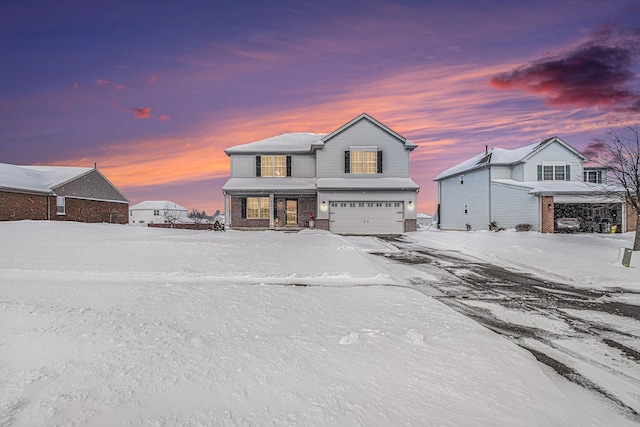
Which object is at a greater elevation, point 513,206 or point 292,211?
point 513,206

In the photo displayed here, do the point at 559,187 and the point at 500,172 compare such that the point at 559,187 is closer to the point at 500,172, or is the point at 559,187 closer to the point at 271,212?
the point at 500,172

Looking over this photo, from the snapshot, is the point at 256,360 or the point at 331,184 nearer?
the point at 256,360

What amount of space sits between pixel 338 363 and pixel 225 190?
2031 cm

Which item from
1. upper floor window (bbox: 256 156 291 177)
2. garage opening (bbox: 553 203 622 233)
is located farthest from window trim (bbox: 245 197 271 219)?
garage opening (bbox: 553 203 622 233)

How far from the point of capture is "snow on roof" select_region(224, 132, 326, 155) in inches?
957

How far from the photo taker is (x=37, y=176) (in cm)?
2670

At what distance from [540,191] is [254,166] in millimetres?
20746

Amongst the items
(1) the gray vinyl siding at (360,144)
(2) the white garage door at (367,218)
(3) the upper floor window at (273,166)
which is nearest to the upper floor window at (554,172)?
(1) the gray vinyl siding at (360,144)

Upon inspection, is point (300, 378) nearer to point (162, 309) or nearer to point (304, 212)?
point (162, 309)

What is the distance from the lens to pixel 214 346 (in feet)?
12.4

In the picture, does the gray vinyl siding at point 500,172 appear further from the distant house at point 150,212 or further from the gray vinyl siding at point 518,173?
the distant house at point 150,212

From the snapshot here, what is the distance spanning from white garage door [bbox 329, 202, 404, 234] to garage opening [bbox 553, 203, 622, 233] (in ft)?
42.8

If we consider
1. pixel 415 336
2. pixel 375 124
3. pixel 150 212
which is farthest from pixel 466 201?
pixel 150 212

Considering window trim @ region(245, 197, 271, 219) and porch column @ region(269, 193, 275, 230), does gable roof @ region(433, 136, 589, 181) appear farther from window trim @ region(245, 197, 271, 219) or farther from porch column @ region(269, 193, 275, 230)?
window trim @ region(245, 197, 271, 219)
